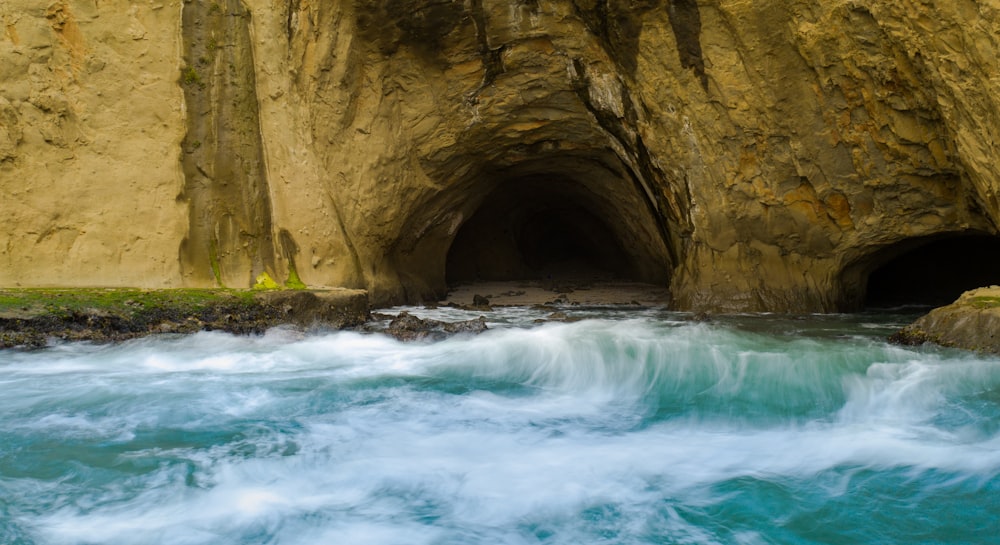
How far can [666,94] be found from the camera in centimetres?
1291

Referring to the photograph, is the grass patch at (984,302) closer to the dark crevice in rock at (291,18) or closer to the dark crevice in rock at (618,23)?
the dark crevice in rock at (618,23)

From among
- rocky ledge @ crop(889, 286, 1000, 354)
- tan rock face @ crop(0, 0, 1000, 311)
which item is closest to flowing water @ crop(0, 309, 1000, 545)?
rocky ledge @ crop(889, 286, 1000, 354)

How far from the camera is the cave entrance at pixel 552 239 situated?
20.0 m

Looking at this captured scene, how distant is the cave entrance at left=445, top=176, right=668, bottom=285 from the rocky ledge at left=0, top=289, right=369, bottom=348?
809 centimetres

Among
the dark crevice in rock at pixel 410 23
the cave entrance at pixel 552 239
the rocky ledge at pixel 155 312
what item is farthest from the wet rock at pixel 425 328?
the cave entrance at pixel 552 239

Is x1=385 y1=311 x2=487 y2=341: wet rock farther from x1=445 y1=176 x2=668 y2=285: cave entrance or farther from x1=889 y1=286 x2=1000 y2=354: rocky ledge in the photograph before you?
x1=445 y1=176 x2=668 y2=285: cave entrance

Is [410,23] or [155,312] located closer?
[155,312]

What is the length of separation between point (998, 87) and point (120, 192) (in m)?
12.7

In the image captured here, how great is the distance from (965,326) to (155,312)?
391 inches

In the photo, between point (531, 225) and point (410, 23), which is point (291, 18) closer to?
point (410, 23)

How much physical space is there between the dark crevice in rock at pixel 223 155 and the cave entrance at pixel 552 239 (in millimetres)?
Answer: 6804

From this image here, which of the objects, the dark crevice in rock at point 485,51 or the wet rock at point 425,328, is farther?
the dark crevice in rock at point 485,51

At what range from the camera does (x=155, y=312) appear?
33.5 ft

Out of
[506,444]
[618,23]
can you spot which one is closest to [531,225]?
[618,23]
